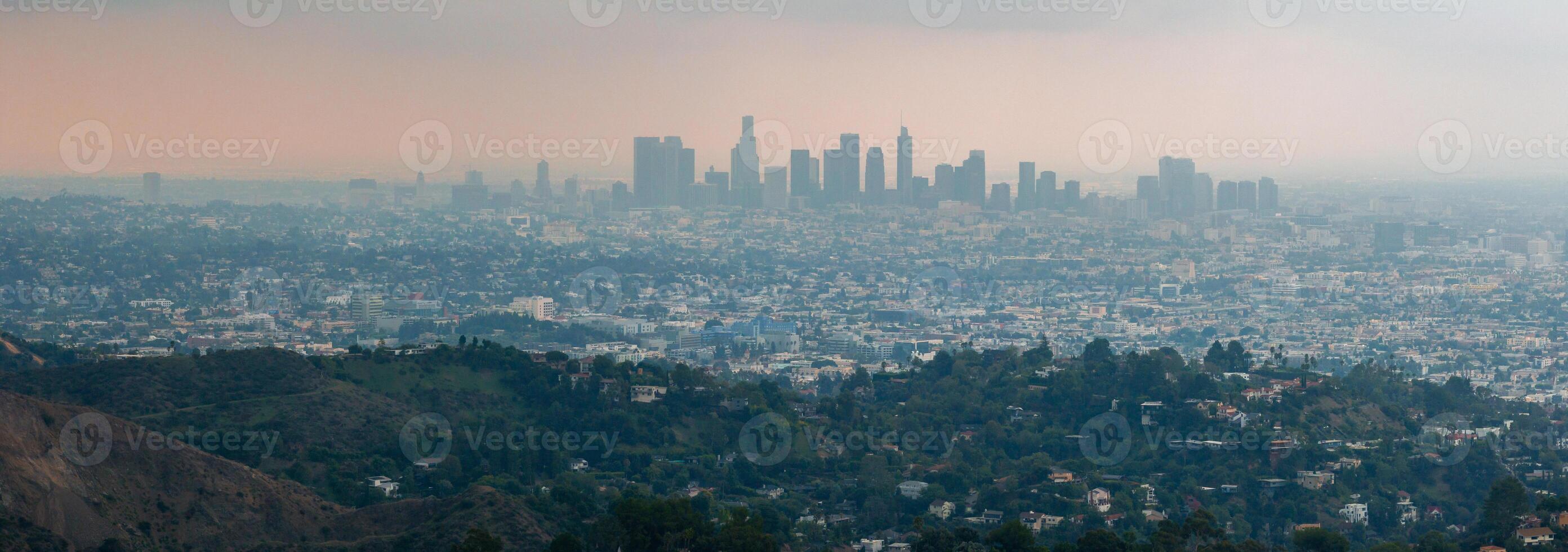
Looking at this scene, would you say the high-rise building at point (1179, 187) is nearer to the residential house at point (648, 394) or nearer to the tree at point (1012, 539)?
the residential house at point (648, 394)

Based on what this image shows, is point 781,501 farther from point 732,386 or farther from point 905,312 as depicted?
point 905,312

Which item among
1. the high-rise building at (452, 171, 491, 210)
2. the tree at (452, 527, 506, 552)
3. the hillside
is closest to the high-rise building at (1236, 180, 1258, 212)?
the high-rise building at (452, 171, 491, 210)

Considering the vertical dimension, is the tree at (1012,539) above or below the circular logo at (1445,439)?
above

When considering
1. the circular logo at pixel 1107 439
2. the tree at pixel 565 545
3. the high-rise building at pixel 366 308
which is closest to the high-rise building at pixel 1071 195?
the high-rise building at pixel 366 308

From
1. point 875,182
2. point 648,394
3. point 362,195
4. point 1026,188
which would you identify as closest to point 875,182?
point 875,182

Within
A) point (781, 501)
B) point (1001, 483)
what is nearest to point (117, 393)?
point (781, 501)

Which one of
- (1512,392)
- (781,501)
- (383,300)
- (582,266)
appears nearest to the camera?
(781,501)

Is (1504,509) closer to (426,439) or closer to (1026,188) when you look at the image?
(426,439)
